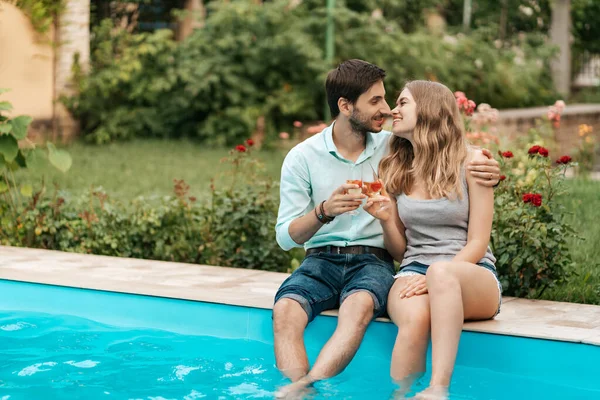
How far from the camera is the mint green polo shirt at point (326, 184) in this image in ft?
13.8

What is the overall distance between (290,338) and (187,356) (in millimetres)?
721

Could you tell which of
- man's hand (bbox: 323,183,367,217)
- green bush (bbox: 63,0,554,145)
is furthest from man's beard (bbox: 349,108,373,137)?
green bush (bbox: 63,0,554,145)

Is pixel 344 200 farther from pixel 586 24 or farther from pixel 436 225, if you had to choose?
pixel 586 24

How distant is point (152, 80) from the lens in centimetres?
1302

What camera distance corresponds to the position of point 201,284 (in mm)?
5004

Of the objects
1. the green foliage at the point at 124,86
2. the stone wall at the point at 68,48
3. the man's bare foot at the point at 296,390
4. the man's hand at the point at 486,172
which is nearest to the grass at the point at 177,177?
the green foliage at the point at 124,86

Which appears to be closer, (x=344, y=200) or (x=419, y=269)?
(x=344, y=200)

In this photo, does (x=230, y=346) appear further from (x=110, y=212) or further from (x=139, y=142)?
(x=139, y=142)

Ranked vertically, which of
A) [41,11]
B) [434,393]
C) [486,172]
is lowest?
[434,393]

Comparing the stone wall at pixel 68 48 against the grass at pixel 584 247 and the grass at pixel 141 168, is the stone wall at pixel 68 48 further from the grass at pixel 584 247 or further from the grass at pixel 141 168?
the grass at pixel 584 247

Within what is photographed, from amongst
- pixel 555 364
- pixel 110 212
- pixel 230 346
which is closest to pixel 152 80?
pixel 110 212

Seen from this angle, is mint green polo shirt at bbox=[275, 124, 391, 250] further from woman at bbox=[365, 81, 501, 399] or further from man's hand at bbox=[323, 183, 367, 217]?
man's hand at bbox=[323, 183, 367, 217]

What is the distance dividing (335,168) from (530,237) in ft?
3.71

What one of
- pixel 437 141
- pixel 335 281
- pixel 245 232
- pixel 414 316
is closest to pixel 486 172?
pixel 437 141
